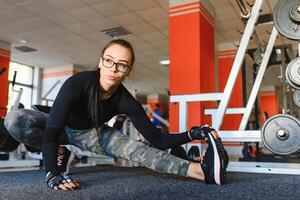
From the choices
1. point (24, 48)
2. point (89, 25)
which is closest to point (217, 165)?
point (89, 25)

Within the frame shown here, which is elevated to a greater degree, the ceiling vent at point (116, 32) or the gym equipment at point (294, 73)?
the ceiling vent at point (116, 32)

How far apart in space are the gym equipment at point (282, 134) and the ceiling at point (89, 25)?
1662mm

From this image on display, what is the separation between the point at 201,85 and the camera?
3.82m

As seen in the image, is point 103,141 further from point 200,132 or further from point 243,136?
point 243,136

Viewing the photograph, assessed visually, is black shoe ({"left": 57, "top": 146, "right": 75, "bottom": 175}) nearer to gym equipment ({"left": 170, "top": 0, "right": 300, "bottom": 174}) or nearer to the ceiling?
gym equipment ({"left": 170, "top": 0, "right": 300, "bottom": 174})

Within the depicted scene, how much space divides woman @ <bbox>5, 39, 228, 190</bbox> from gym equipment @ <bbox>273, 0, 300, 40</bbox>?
42.6 inches

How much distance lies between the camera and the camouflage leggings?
56.9 inches

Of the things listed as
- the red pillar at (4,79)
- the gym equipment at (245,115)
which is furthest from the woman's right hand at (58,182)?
the red pillar at (4,79)

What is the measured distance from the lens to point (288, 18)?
205cm

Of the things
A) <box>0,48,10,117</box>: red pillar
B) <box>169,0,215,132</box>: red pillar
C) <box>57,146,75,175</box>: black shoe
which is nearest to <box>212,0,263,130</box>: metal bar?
<box>57,146,75,175</box>: black shoe

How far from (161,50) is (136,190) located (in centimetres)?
516

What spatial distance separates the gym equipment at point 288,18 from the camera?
202 centimetres

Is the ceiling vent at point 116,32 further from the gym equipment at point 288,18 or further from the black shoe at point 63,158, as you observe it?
the black shoe at point 63,158

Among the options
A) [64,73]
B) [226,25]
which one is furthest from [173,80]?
[64,73]
